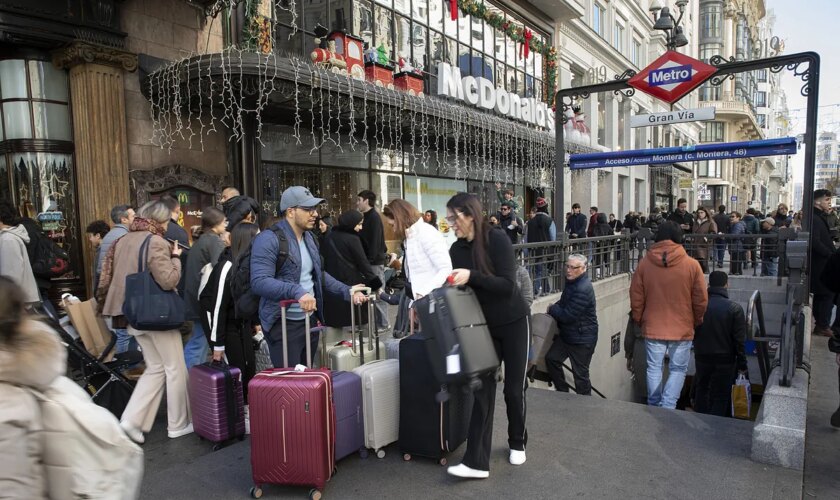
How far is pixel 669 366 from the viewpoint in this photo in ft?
19.9

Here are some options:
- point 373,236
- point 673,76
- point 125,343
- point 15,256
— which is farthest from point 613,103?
point 15,256

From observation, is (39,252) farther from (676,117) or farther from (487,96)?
(487,96)

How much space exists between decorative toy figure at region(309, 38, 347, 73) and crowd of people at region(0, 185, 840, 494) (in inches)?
175

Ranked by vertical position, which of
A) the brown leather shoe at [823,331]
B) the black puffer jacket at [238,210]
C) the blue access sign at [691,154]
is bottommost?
the brown leather shoe at [823,331]

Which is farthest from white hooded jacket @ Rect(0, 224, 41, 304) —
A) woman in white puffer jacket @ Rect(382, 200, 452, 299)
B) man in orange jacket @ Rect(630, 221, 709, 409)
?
man in orange jacket @ Rect(630, 221, 709, 409)

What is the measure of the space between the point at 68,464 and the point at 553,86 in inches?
908

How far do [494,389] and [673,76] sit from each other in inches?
250

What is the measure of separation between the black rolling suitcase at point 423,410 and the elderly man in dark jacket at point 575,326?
2.94 meters

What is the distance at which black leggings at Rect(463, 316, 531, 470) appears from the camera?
3.56 m

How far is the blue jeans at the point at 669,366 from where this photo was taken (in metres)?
5.92

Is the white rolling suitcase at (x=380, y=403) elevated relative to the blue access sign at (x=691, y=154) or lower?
lower

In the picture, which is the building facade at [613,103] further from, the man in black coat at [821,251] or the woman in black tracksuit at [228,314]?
the woman in black tracksuit at [228,314]

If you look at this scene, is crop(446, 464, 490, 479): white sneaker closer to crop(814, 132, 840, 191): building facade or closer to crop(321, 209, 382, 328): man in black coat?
crop(321, 209, 382, 328): man in black coat

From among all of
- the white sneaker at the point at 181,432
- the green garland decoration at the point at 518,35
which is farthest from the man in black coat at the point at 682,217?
the white sneaker at the point at 181,432
